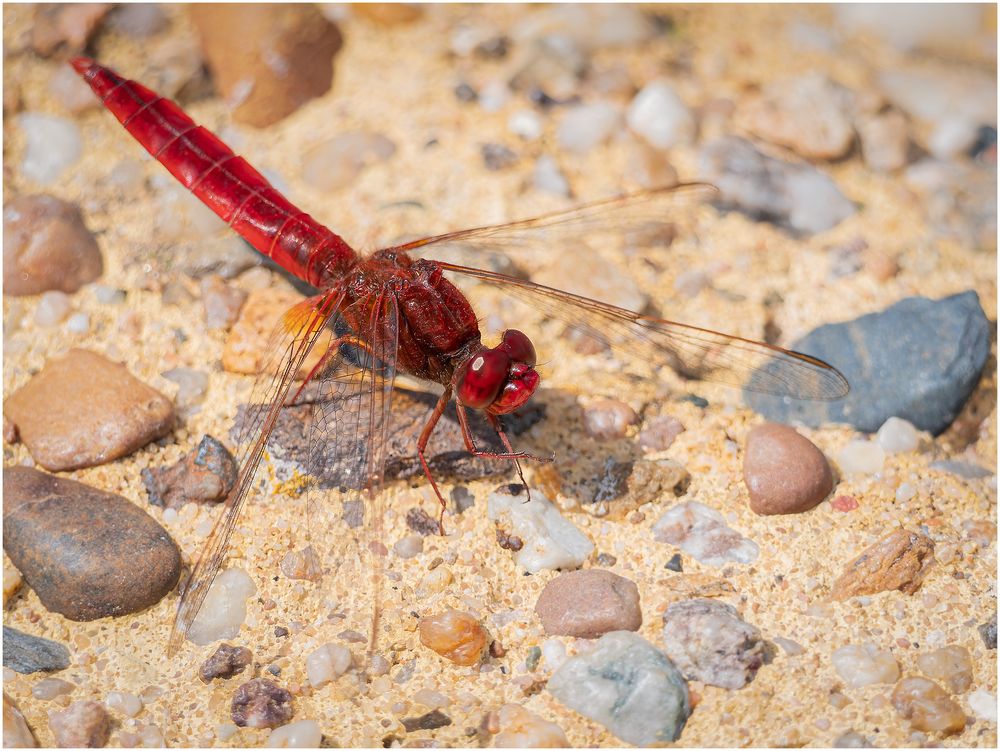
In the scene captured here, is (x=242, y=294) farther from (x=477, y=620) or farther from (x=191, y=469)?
(x=477, y=620)

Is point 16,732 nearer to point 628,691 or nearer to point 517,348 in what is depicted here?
point 628,691

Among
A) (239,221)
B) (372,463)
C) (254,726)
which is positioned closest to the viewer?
(254,726)

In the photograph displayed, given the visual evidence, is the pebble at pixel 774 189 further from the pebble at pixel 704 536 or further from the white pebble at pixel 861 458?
the pebble at pixel 704 536

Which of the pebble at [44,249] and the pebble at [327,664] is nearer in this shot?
the pebble at [327,664]

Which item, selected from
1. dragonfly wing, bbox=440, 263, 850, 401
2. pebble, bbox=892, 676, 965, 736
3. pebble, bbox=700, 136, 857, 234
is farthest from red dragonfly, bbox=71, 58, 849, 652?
pebble, bbox=892, 676, 965, 736

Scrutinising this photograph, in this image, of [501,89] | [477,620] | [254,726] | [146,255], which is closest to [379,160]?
[501,89]

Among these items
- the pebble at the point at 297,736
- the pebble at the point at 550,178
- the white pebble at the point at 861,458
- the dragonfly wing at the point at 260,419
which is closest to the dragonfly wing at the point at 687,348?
the white pebble at the point at 861,458
